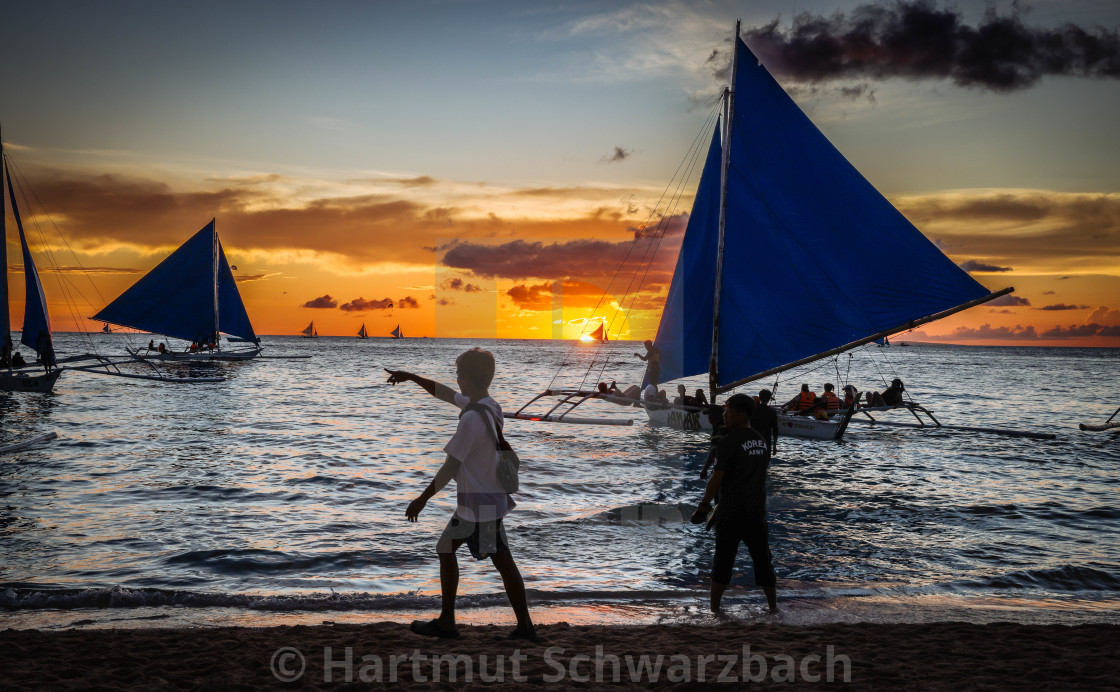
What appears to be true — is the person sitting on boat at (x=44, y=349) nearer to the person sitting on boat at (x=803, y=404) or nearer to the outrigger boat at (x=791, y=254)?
the outrigger boat at (x=791, y=254)

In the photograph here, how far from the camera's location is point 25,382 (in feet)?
106

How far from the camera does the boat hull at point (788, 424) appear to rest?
23234mm

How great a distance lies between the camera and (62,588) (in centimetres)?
852

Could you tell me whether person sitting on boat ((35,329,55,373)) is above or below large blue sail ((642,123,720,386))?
below

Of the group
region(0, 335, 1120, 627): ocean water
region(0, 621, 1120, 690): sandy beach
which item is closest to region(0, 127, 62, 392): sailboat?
region(0, 335, 1120, 627): ocean water

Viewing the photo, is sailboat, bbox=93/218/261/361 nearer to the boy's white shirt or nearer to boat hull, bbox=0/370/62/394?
boat hull, bbox=0/370/62/394

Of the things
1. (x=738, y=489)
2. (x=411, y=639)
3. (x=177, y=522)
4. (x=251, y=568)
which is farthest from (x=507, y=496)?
(x=177, y=522)

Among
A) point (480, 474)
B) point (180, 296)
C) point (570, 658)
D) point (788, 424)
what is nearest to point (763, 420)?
point (570, 658)

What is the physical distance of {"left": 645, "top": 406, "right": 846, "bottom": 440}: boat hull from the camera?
2323 centimetres

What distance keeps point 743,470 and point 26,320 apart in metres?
36.1

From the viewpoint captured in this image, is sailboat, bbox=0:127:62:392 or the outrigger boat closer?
the outrigger boat

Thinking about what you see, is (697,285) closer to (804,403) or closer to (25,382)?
(804,403)

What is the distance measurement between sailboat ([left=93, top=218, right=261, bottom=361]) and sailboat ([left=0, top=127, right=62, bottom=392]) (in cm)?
1448

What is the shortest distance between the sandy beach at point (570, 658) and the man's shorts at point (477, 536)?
938 mm
